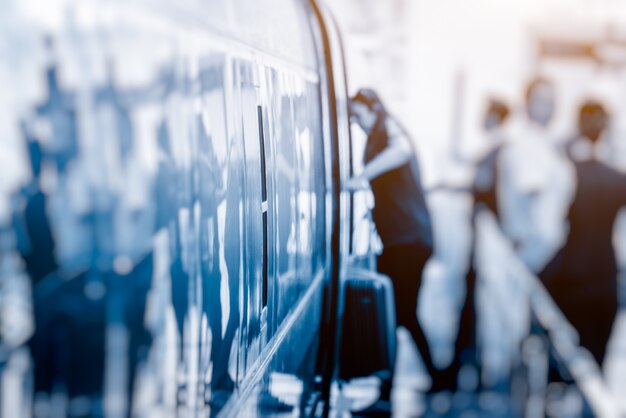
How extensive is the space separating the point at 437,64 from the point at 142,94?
157 centimetres

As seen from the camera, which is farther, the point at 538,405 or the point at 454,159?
the point at 538,405

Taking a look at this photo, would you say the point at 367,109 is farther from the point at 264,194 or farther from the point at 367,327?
the point at 264,194

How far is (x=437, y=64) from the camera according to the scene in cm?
251

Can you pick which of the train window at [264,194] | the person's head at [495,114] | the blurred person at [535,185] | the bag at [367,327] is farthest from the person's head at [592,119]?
the train window at [264,194]

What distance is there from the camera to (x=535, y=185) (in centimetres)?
266

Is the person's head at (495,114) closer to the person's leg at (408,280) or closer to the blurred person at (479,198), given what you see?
the blurred person at (479,198)

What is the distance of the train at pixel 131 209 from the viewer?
1.01 m

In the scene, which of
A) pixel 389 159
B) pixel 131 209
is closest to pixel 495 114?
pixel 389 159

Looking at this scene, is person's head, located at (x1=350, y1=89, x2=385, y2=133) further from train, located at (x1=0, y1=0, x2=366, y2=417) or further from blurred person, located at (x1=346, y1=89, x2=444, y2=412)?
train, located at (x1=0, y1=0, x2=366, y2=417)

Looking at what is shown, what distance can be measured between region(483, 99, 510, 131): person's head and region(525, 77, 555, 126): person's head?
8cm

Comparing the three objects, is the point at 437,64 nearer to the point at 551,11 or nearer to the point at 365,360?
the point at 551,11

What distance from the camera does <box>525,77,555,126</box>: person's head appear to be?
2.58 metres

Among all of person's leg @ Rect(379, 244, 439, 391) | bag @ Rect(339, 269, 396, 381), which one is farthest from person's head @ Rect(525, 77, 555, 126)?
bag @ Rect(339, 269, 396, 381)

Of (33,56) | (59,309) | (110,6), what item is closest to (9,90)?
(33,56)
